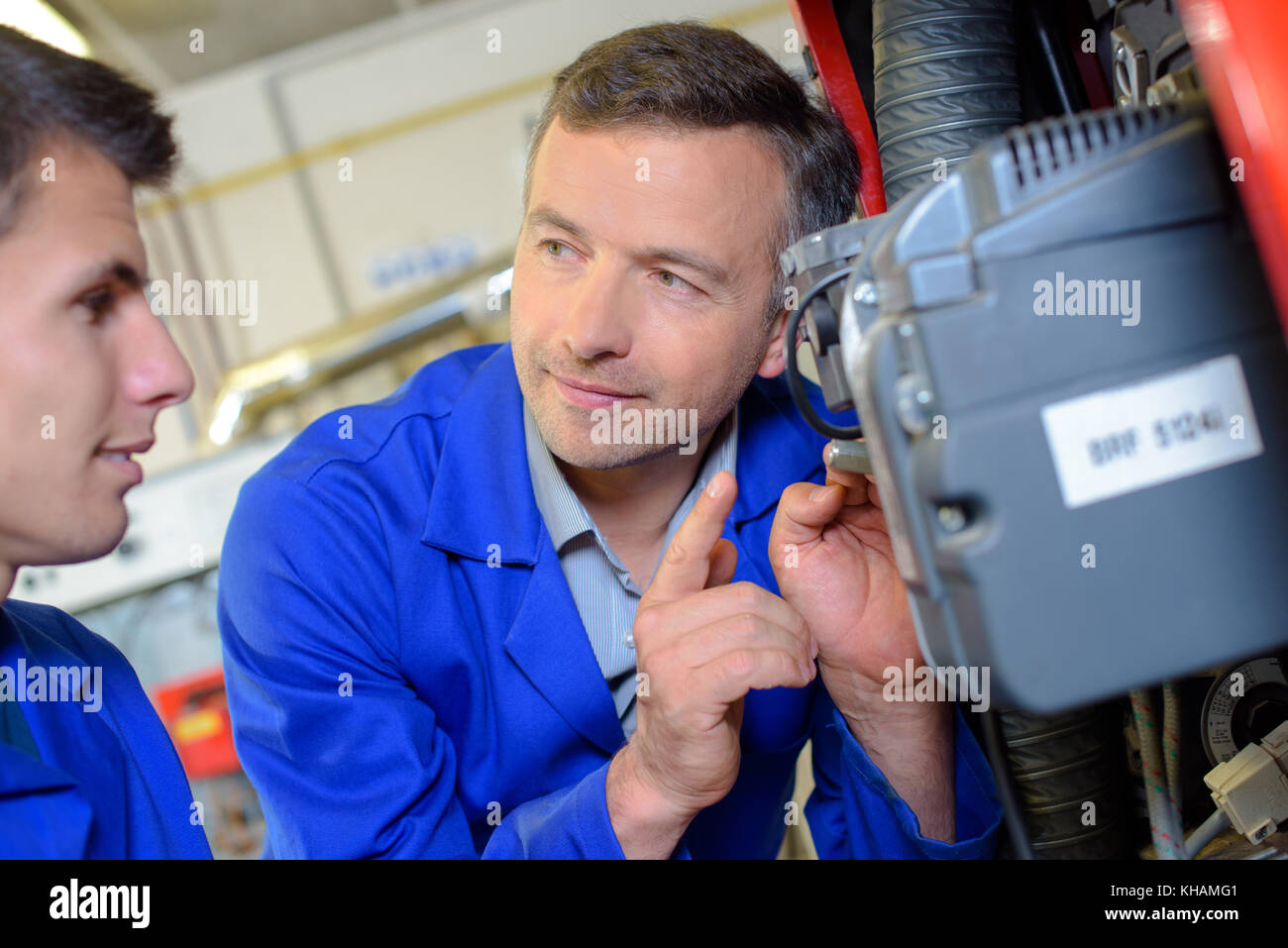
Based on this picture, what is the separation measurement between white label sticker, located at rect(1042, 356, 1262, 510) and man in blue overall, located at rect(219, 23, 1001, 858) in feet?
1.17

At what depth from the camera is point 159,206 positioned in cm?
376

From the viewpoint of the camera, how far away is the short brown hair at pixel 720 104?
3.72ft

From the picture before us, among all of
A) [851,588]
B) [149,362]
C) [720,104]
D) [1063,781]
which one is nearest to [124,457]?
[149,362]

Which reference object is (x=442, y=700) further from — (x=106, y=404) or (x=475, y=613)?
(x=106, y=404)

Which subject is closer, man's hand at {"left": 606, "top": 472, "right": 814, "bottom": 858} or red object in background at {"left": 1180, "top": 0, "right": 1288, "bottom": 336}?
red object in background at {"left": 1180, "top": 0, "right": 1288, "bottom": 336}

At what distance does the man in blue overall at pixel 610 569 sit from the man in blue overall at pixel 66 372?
0.78ft

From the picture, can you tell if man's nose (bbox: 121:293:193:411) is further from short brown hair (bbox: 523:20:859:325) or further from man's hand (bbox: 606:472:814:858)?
short brown hair (bbox: 523:20:859:325)

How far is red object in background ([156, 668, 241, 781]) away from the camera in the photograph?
110 inches

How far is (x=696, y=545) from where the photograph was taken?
Result: 843mm

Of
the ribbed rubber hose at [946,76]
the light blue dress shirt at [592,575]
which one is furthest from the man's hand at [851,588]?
the ribbed rubber hose at [946,76]

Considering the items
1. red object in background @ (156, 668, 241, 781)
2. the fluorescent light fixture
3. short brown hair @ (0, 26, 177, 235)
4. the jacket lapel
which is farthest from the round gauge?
red object in background @ (156, 668, 241, 781)

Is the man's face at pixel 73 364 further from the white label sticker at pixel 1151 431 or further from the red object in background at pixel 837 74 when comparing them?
the red object in background at pixel 837 74

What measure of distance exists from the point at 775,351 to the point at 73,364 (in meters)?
0.84
